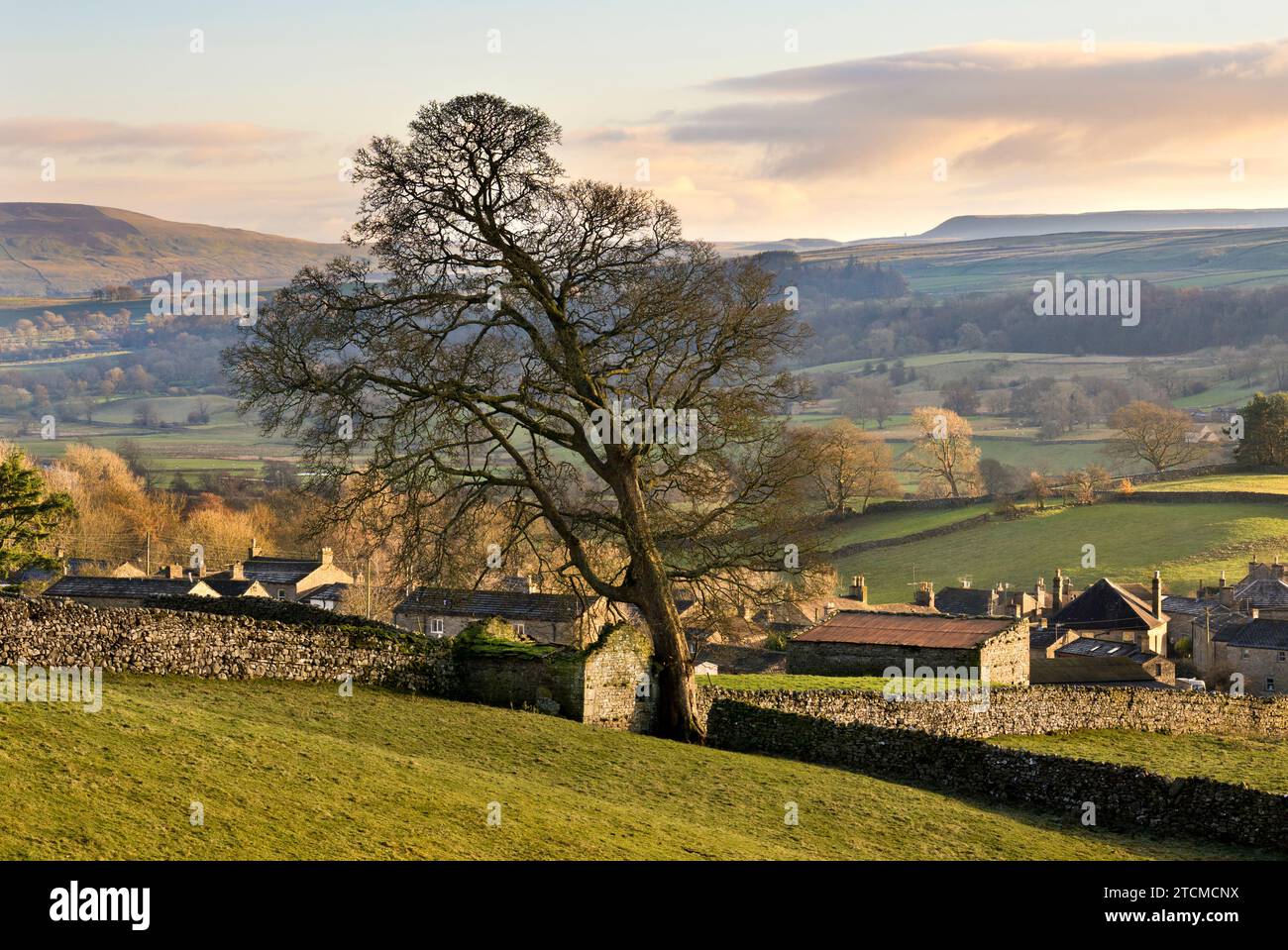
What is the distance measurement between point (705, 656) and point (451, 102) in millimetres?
38020

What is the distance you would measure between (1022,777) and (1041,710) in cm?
1210

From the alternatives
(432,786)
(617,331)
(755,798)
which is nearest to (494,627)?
(617,331)

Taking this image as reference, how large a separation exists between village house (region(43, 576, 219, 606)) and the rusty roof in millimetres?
22072

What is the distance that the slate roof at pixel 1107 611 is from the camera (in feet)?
262

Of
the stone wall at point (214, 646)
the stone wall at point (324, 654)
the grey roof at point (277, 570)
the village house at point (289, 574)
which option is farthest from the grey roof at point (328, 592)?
the stone wall at point (214, 646)

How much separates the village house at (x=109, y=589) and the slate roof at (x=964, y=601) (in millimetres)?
49192

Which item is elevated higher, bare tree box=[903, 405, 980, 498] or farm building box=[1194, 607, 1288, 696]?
bare tree box=[903, 405, 980, 498]

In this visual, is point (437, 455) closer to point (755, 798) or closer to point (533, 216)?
point (533, 216)

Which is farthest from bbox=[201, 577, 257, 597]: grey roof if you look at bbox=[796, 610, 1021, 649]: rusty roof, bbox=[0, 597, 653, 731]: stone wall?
bbox=[0, 597, 653, 731]: stone wall

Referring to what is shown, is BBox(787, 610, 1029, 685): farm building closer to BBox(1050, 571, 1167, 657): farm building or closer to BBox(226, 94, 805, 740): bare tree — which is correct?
BBox(226, 94, 805, 740): bare tree

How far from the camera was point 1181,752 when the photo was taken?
40562 mm

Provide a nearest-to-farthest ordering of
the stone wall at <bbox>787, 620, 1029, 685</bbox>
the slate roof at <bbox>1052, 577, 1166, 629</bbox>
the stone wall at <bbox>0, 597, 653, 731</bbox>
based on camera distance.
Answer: the stone wall at <bbox>0, 597, 653, 731</bbox>
the stone wall at <bbox>787, 620, 1029, 685</bbox>
the slate roof at <bbox>1052, 577, 1166, 629</bbox>

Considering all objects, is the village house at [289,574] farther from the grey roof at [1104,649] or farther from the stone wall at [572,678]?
the stone wall at [572,678]

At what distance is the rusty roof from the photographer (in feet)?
154
